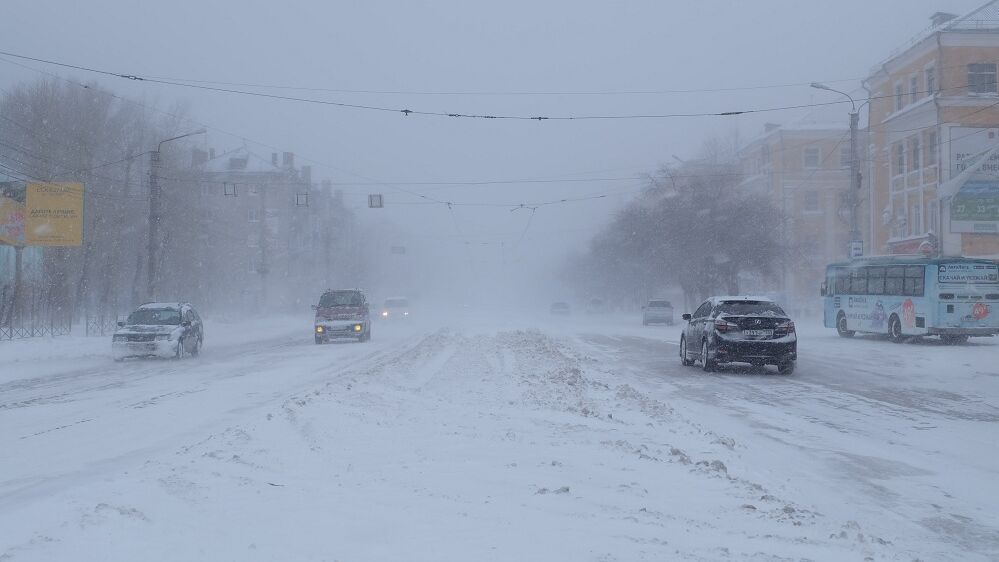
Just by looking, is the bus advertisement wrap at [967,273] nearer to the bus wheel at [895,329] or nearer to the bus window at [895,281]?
the bus window at [895,281]

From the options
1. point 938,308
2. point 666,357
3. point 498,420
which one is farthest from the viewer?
point 938,308

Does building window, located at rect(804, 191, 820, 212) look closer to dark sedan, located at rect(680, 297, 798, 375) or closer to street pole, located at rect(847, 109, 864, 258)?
street pole, located at rect(847, 109, 864, 258)

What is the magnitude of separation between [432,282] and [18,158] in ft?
429

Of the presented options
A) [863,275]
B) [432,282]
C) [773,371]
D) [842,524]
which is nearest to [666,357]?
[773,371]

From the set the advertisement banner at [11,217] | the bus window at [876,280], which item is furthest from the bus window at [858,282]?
the advertisement banner at [11,217]

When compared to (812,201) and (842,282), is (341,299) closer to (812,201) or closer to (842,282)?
(842,282)

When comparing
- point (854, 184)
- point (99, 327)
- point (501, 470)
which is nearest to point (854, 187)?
point (854, 184)

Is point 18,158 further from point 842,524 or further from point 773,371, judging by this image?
point 842,524

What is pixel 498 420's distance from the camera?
37.7 ft

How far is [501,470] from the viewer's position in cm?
816

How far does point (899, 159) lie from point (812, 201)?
2172 centimetres

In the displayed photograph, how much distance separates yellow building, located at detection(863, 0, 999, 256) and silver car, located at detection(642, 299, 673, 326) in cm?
1332

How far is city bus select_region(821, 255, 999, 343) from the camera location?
30.7m

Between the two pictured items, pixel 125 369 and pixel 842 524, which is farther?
pixel 125 369
